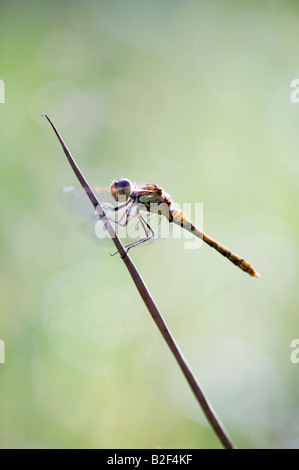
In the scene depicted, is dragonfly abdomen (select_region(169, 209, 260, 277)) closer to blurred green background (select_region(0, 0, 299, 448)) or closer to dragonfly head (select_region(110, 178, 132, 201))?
dragonfly head (select_region(110, 178, 132, 201))

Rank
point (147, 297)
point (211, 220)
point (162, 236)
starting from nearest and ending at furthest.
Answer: point (147, 297) < point (162, 236) < point (211, 220)

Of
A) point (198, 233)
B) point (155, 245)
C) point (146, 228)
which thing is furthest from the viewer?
point (155, 245)

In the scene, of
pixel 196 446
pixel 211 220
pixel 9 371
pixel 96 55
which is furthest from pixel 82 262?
pixel 96 55

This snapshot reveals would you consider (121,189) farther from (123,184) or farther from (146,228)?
(146,228)

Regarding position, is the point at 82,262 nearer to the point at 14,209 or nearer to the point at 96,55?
the point at 14,209

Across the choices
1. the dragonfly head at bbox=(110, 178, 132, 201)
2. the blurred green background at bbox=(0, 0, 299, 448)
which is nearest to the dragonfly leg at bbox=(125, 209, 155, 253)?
the dragonfly head at bbox=(110, 178, 132, 201)

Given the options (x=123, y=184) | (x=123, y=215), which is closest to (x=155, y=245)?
(x=123, y=215)
